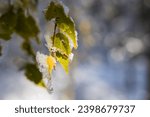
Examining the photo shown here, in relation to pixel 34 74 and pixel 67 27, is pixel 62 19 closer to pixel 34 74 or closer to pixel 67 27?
pixel 67 27

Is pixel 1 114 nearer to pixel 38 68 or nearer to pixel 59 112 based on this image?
pixel 59 112

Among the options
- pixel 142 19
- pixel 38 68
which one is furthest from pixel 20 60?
pixel 142 19

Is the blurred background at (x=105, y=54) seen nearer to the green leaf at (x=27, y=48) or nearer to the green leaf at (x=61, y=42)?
the green leaf at (x=27, y=48)

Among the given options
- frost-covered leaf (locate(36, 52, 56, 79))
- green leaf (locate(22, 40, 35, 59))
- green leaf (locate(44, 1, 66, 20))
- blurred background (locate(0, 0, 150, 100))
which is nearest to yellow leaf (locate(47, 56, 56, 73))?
frost-covered leaf (locate(36, 52, 56, 79))

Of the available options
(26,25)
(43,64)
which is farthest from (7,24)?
(43,64)

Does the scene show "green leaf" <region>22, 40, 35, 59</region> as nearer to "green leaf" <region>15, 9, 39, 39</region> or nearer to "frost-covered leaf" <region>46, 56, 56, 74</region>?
"green leaf" <region>15, 9, 39, 39</region>

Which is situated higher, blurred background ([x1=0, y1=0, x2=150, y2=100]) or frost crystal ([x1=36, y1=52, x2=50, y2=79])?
blurred background ([x1=0, y1=0, x2=150, y2=100])
